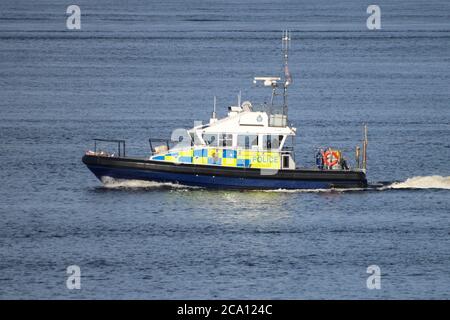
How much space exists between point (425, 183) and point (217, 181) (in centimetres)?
1093

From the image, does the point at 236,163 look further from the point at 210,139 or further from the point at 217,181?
the point at 210,139

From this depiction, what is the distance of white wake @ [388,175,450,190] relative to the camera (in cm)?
7625

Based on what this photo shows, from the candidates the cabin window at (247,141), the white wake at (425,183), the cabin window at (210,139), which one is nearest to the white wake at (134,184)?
the cabin window at (210,139)

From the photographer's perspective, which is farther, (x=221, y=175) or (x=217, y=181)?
(x=217, y=181)

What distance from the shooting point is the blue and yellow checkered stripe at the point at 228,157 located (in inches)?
2886

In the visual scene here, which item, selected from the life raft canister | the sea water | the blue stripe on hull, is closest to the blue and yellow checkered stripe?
the blue stripe on hull

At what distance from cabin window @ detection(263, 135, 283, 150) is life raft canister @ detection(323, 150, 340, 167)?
2416mm

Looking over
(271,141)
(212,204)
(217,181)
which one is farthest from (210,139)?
(212,204)

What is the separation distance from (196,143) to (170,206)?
456 centimetres

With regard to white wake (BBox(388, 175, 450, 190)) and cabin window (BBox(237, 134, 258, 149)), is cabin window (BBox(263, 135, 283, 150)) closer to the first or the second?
cabin window (BBox(237, 134, 258, 149))

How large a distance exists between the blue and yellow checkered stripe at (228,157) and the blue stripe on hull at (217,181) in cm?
71

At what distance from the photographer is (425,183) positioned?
76750mm

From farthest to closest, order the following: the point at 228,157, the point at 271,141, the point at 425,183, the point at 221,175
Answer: the point at 425,183 → the point at 271,141 → the point at 228,157 → the point at 221,175

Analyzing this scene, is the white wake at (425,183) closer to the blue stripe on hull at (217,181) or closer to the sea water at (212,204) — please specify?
the sea water at (212,204)
